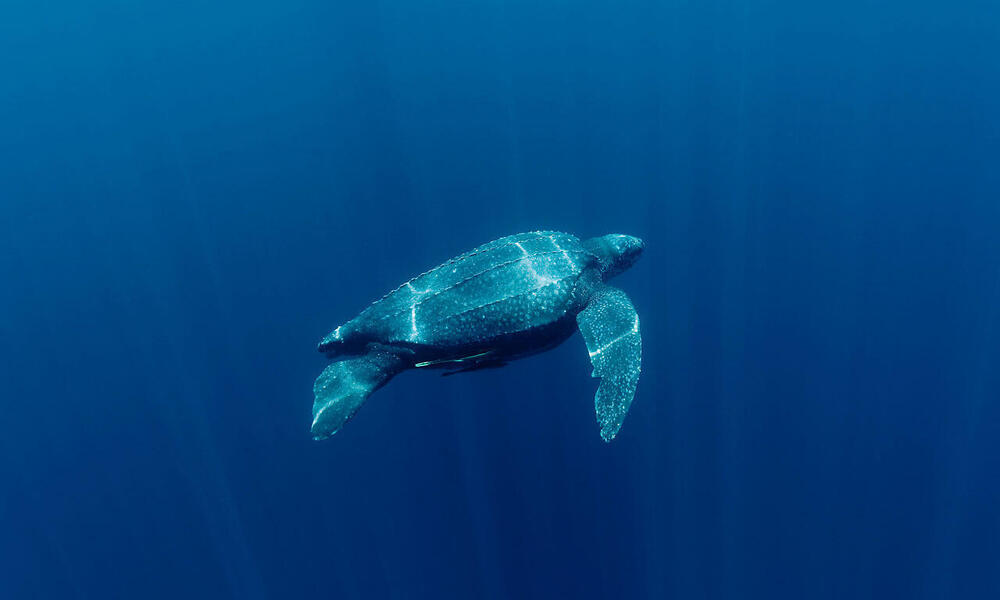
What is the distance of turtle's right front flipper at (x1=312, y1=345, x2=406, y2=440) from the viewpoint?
456 cm

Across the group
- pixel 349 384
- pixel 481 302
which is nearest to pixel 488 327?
pixel 481 302

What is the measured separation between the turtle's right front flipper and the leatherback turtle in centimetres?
1

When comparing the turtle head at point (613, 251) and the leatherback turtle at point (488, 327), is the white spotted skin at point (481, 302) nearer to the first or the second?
the leatherback turtle at point (488, 327)

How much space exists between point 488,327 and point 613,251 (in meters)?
2.32

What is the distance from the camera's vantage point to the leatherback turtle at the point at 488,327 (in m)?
4.64

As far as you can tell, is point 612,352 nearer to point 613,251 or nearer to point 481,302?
point 481,302

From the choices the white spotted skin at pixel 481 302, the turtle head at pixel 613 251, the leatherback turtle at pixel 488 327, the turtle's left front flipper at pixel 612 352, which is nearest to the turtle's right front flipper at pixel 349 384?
the leatherback turtle at pixel 488 327

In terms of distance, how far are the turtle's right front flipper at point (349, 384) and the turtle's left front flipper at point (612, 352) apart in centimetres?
204

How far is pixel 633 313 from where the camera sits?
5.39 m
